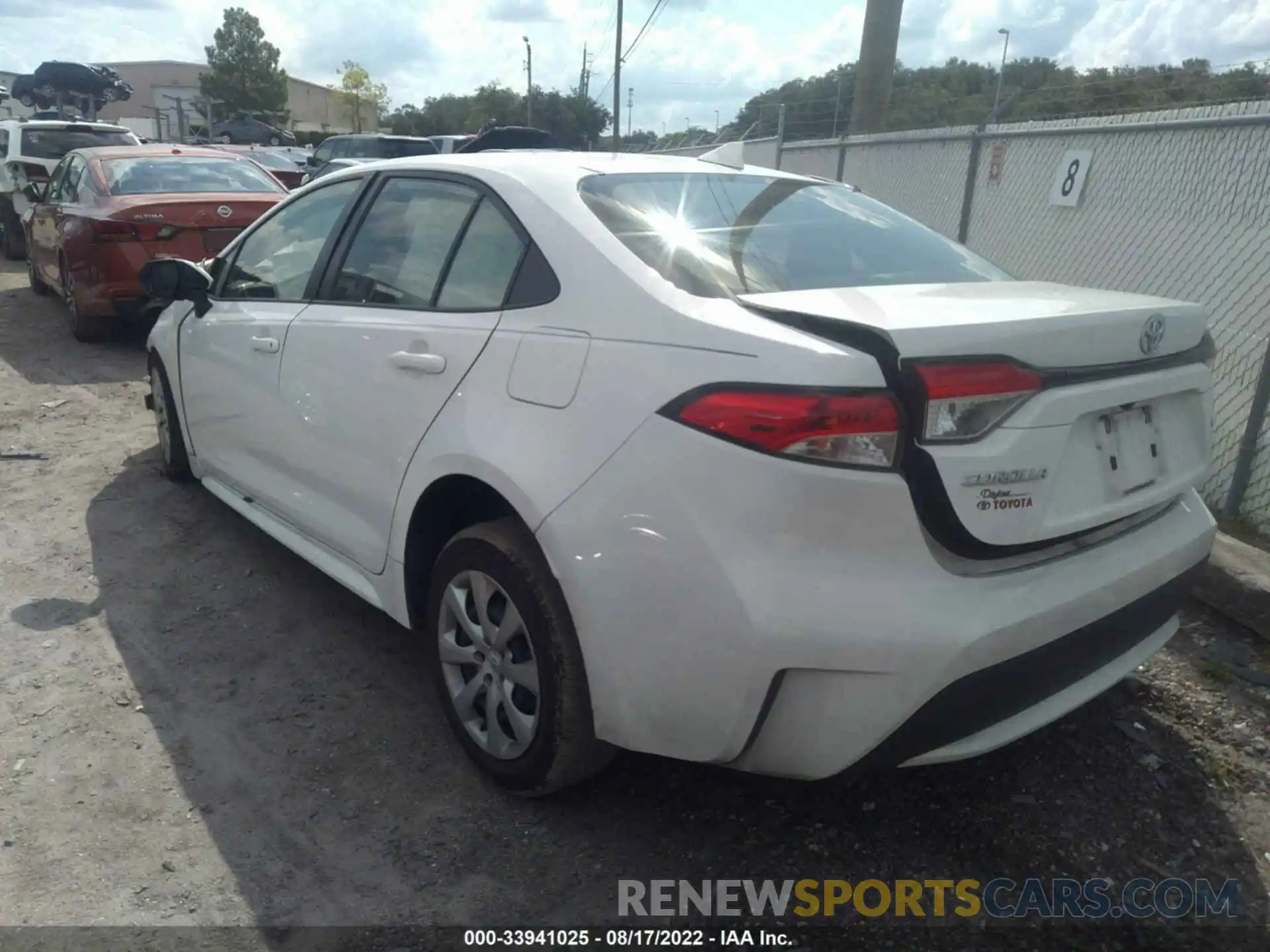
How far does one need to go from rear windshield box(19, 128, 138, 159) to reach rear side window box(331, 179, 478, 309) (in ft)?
38.0

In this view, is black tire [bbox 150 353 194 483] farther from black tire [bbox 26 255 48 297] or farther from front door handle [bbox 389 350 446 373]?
black tire [bbox 26 255 48 297]

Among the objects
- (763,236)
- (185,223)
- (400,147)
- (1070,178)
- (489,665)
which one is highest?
(1070,178)

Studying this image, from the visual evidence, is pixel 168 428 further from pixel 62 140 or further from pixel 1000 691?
→ pixel 62 140

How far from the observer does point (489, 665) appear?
2.73m

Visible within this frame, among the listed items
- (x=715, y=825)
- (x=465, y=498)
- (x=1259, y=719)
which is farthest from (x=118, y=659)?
(x=1259, y=719)

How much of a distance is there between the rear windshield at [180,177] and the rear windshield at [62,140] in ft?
16.7

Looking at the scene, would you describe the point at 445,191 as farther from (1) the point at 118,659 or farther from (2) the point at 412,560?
(1) the point at 118,659

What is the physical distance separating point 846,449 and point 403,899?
60.0 inches

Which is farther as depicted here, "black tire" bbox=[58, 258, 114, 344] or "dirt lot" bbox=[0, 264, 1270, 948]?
"black tire" bbox=[58, 258, 114, 344]

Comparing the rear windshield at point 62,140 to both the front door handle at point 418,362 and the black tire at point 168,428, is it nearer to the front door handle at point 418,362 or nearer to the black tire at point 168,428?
the black tire at point 168,428

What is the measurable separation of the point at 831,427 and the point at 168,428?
164 inches

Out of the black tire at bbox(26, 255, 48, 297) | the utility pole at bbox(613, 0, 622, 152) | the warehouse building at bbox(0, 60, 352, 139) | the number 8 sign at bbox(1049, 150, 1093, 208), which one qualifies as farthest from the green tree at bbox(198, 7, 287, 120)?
the number 8 sign at bbox(1049, 150, 1093, 208)

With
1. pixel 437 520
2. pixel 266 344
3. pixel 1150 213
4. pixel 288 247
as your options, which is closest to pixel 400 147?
pixel 1150 213

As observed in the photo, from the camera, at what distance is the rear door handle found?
3705 mm
